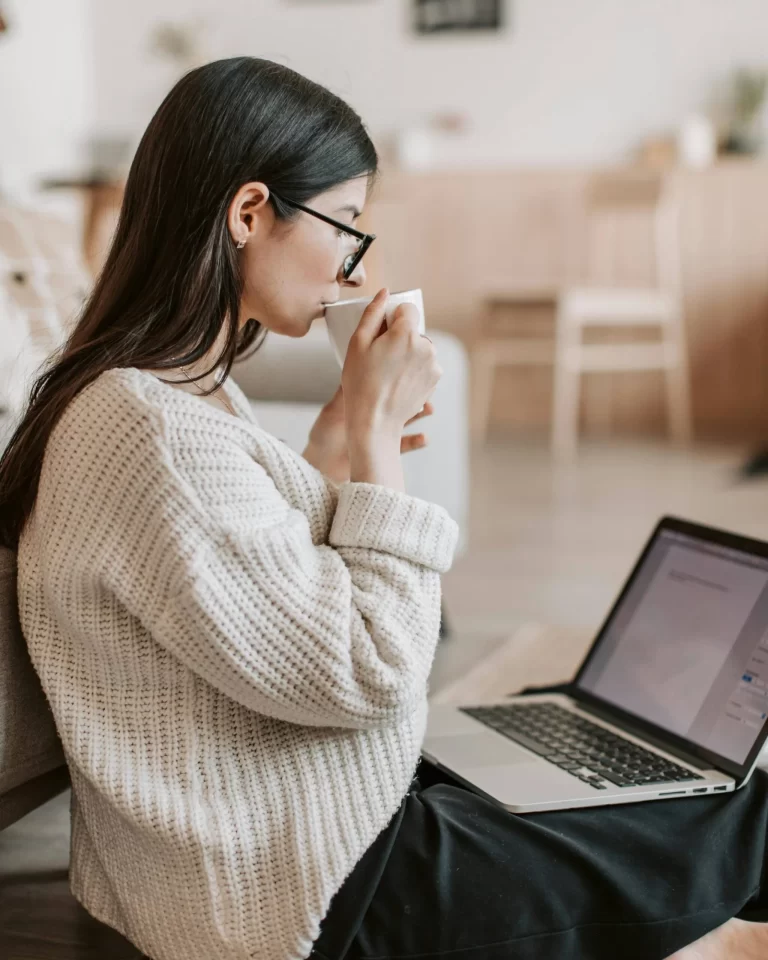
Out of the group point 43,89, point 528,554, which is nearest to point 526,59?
point 43,89

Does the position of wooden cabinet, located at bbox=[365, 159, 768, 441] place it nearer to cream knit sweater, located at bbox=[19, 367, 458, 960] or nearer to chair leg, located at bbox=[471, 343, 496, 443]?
chair leg, located at bbox=[471, 343, 496, 443]

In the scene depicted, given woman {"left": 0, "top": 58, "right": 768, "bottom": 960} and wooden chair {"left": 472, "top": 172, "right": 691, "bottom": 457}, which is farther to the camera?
wooden chair {"left": 472, "top": 172, "right": 691, "bottom": 457}

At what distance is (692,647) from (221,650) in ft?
1.85

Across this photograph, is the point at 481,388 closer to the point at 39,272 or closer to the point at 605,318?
the point at 605,318

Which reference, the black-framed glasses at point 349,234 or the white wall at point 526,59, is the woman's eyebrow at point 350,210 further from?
the white wall at point 526,59

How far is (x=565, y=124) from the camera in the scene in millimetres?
4824

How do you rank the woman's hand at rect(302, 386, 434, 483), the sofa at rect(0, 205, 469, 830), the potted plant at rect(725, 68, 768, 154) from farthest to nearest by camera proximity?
the potted plant at rect(725, 68, 768, 154)
the sofa at rect(0, 205, 469, 830)
the woman's hand at rect(302, 386, 434, 483)

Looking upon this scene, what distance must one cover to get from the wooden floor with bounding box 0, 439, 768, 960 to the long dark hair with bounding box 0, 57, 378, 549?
0.53m

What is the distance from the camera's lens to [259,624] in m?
0.80

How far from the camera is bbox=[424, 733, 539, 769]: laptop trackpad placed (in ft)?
3.50

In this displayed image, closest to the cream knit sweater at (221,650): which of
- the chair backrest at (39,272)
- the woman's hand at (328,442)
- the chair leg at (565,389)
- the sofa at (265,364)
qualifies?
the woman's hand at (328,442)

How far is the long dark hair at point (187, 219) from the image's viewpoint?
2.88ft

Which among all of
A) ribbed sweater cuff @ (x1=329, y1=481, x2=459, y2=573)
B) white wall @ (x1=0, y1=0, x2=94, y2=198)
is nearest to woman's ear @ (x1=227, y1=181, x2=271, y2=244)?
ribbed sweater cuff @ (x1=329, y1=481, x2=459, y2=573)

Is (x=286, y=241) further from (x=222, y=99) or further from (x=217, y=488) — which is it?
(x=217, y=488)
